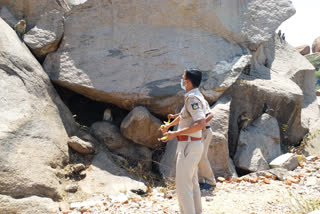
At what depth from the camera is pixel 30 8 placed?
6684 millimetres

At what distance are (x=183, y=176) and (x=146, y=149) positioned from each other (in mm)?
2756

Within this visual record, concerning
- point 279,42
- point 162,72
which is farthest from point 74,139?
point 279,42

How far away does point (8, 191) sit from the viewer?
159 inches

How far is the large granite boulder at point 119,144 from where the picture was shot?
19.1 ft

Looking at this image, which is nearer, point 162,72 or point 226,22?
point 162,72

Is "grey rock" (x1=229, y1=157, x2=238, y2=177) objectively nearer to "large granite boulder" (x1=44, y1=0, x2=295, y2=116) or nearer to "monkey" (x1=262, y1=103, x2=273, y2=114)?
"large granite boulder" (x1=44, y1=0, x2=295, y2=116)

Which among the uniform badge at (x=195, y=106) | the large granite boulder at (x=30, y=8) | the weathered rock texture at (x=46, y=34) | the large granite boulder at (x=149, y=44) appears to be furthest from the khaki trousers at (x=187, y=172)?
the large granite boulder at (x=30, y=8)

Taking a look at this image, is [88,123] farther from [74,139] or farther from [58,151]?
[58,151]

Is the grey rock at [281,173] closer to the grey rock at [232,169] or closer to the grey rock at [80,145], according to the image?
the grey rock at [232,169]

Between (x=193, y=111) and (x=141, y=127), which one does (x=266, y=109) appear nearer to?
(x=141, y=127)

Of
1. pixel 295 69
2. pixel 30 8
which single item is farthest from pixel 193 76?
pixel 295 69

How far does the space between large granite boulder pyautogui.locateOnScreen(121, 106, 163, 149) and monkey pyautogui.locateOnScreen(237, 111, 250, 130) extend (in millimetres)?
1713

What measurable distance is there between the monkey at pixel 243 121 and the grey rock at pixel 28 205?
3861mm

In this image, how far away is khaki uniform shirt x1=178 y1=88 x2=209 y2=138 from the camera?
128 inches
